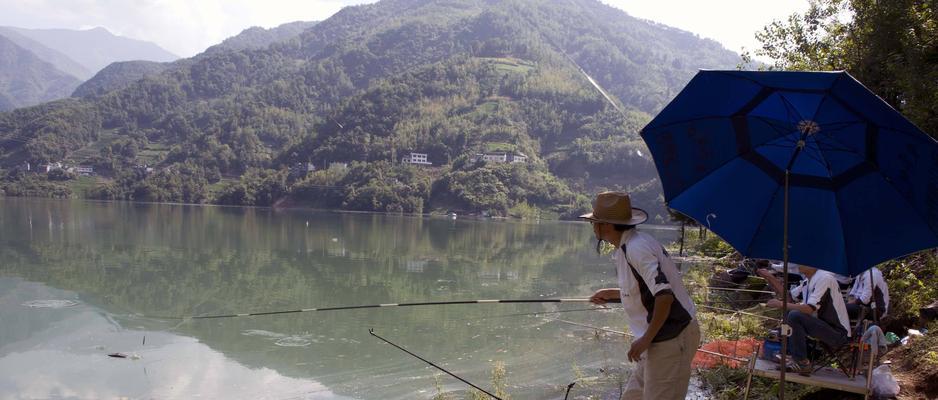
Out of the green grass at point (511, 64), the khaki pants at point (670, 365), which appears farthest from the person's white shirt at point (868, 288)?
the green grass at point (511, 64)

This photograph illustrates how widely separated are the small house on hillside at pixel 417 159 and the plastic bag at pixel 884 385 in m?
88.3

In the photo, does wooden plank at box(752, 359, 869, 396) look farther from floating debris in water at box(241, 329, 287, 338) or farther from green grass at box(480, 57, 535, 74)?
green grass at box(480, 57, 535, 74)

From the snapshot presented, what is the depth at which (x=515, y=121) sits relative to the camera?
102750 millimetres

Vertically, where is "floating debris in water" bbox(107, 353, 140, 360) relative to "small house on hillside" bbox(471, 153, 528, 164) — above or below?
below

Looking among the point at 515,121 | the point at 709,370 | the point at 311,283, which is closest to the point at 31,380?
the point at 709,370

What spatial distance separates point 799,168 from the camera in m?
3.27

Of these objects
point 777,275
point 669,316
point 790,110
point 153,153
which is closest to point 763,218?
point 790,110

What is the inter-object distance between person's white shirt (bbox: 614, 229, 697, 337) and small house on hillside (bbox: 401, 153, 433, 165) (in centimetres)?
8925

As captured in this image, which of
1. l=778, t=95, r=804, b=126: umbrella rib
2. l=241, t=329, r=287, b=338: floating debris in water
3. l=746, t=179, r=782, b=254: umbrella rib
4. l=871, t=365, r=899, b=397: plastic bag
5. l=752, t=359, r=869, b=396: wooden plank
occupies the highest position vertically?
l=778, t=95, r=804, b=126: umbrella rib

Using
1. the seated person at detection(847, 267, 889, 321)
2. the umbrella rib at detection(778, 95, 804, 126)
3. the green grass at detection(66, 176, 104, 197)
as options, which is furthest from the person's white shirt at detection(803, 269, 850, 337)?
the green grass at detection(66, 176, 104, 197)

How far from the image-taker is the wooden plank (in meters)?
3.70

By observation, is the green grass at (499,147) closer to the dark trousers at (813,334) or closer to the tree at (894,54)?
the tree at (894,54)

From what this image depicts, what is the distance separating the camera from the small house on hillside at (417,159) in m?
92.5

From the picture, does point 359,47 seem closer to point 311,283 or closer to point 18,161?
point 18,161
